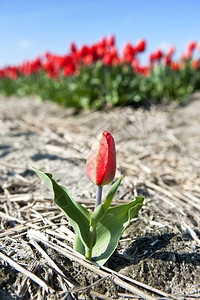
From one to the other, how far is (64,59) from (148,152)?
3934 millimetres

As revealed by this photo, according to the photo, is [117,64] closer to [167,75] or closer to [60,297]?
[167,75]

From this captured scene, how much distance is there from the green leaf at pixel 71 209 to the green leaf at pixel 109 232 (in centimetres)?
8

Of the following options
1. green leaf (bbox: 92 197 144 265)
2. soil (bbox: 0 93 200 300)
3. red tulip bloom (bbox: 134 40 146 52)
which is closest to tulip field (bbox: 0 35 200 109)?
red tulip bloom (bbox: 134 40 146 52)

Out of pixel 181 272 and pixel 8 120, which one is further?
pixel 8 120

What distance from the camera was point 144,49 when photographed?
18.6ft

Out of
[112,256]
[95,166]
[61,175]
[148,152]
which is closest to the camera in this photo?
[95,166]

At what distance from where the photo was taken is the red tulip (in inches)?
45.0

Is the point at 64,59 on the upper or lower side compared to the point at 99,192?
lower

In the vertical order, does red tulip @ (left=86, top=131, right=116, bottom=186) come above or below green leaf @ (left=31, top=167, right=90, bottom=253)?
above

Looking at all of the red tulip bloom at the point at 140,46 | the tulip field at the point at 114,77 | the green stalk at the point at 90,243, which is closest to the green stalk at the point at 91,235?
the green stalk at the point at 90,243

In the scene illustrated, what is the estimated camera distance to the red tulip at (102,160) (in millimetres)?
1143

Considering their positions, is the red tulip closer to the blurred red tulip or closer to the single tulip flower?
the single tulip flower

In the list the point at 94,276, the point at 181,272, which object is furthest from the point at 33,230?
the point at 181,272

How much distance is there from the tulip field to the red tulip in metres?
4.16
